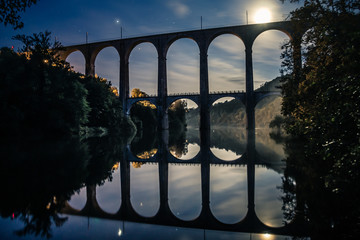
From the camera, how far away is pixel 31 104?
17.8 meters

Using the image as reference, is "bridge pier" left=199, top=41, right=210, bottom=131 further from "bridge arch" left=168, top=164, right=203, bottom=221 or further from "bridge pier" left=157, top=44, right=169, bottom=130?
"bridge arch" left=168, top=164, right=203, bottom=221

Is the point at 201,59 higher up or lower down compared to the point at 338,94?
higher up

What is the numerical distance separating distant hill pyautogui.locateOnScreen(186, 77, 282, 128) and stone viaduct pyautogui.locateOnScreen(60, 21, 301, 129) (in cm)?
9218

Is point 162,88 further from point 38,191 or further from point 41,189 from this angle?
point 38,191

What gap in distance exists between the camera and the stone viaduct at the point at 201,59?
136 feet

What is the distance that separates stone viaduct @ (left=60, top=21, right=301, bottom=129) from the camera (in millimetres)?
41375

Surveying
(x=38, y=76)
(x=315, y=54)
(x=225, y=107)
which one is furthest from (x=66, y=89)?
(x=225, y=107)

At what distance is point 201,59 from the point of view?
43.4 meters

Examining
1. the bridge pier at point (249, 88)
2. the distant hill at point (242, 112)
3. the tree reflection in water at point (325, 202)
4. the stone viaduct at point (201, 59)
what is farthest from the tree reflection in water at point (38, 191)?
the distant hill at point (242, 112)

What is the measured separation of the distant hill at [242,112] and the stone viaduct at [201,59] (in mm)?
92181

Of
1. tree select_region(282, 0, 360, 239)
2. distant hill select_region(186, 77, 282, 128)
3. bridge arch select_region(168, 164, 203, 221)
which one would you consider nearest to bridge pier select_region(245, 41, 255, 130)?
tree select_region(282, 0, 360, 239)

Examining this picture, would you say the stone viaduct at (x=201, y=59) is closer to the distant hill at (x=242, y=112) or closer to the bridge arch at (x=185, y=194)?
the bridge arch at (x=185, y=194)

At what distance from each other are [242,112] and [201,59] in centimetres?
13287

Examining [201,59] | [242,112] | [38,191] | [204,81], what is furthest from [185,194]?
[242,112]
